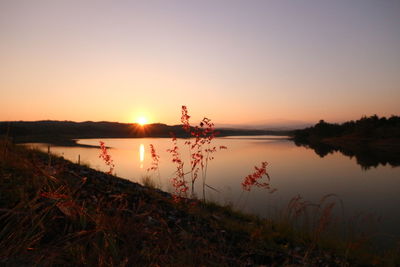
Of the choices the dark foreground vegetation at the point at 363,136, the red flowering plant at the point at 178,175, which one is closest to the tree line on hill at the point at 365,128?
the dark foreground vegetation at the point at 363,136

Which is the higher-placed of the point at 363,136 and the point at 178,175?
the point at 178,175

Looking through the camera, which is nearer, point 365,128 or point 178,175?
point 178,175

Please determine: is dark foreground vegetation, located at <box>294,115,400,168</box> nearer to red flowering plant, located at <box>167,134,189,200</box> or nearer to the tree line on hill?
the tree line on hill

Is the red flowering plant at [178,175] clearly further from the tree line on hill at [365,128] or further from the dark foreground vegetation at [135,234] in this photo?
the tree line on hill at [365,128]

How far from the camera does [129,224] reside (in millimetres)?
2689

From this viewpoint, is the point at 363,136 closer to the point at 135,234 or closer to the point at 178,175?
the point at 178,175

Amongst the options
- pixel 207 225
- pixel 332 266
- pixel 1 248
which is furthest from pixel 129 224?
pixel 332 266

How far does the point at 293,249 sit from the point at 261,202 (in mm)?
5461

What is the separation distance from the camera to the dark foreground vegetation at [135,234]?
245 cm

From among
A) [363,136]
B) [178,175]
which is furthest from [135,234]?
[363,136]

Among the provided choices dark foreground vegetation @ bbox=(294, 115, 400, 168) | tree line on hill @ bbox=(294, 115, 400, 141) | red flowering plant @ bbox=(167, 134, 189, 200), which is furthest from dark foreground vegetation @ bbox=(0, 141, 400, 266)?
tree line on hill @ bbox=(294, 115, 400, 141)

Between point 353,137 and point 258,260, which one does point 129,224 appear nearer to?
point 258,260

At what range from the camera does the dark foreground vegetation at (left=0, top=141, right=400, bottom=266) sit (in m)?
2.45

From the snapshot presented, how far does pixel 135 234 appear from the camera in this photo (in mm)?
2561
